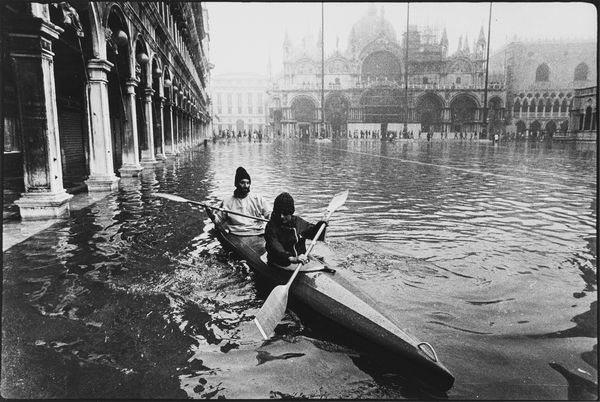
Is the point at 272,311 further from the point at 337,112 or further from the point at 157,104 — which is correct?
the point at 337,112

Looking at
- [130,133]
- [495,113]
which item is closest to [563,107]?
[495,113]

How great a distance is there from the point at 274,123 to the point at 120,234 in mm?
63539

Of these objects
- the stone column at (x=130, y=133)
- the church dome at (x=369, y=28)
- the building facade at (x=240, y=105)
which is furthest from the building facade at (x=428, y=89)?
the stone column at (x=130, y=133)

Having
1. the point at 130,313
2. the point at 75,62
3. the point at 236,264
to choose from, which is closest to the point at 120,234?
the point at 236,264

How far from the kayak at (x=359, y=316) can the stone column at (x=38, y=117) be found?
4.72m

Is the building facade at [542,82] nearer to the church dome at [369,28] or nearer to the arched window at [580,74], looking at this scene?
the arched window at [580,74]

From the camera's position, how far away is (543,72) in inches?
2670

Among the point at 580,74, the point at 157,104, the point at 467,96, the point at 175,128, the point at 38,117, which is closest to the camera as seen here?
the point at 38,117

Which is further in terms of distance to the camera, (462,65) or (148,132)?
(462,65)

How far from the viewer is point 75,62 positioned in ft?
41.6

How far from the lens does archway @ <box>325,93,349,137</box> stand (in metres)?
67.6

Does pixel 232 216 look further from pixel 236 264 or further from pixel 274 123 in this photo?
pixel 274 123

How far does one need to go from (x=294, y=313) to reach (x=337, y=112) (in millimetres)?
66025

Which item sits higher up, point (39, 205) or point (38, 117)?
point (38, 117)
